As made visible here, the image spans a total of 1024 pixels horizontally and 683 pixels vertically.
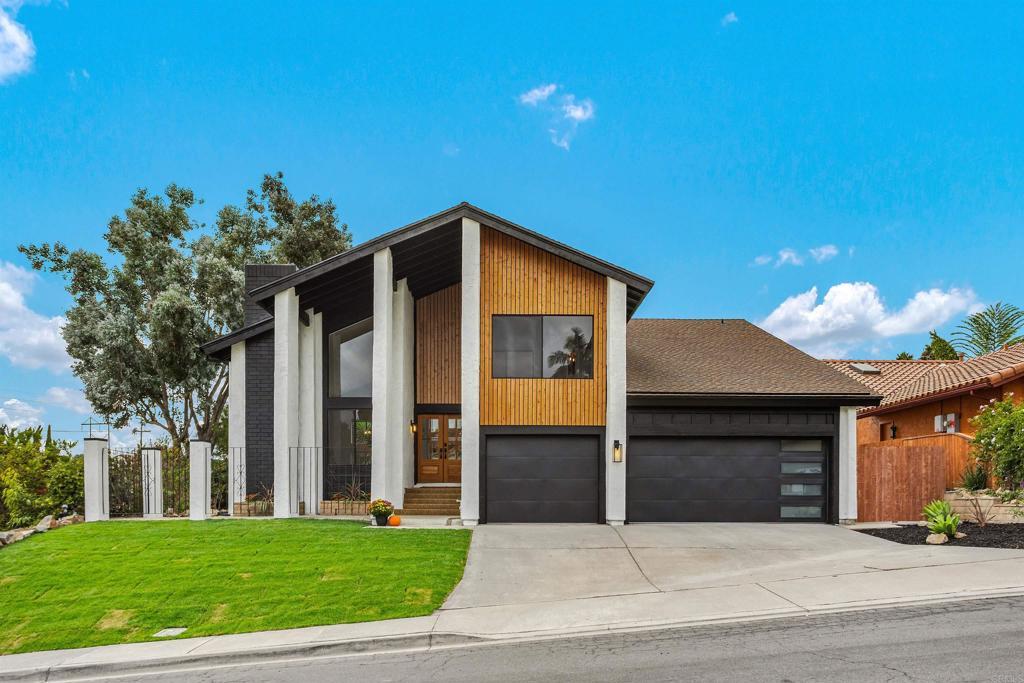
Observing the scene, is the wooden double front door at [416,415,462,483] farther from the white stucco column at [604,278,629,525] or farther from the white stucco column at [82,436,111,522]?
the white stucco column at [82,436,111,522]

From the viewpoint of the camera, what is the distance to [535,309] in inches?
634

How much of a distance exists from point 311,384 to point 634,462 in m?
8.25

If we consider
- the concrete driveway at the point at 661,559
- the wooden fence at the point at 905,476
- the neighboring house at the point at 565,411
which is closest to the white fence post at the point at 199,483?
the neighboring house at the point at 565,411

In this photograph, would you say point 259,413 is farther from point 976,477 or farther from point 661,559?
point 976,477

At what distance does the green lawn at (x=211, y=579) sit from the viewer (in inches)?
364

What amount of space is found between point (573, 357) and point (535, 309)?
143cm

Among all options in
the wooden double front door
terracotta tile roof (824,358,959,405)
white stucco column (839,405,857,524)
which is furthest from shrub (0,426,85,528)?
terracotta tile roof (824,358,959,405)

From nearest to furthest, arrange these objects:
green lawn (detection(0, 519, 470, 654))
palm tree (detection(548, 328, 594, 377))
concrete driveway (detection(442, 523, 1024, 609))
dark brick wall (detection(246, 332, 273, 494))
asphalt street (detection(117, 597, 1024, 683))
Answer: asphalt street (detection(117, 597, 1024, 683))
green lawn (detection(0, 519, 470, 654))
concrete driveway (detection(442, 523, 1024, 609))
palm tree (detection(548, 328, 594, 377))
dark brick wall (detection(246, 332, 273, 494))

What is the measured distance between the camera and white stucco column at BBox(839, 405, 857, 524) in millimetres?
16219

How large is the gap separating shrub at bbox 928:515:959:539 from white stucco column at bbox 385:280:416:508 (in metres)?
11.1

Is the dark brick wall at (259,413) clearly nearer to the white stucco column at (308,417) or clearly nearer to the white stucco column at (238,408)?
the white stucco column at (238,408)

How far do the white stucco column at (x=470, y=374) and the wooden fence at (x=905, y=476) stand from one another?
9.19 meters

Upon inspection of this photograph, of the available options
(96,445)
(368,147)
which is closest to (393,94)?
(368,147)

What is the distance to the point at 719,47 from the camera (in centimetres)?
2200
